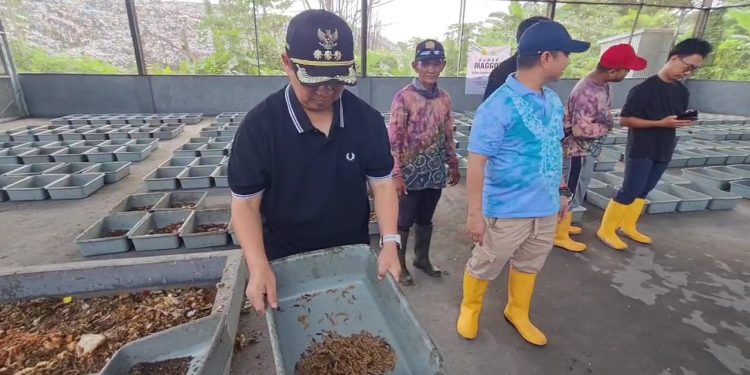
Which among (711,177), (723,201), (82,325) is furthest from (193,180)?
(711,177)

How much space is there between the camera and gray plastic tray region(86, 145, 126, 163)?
5.21m

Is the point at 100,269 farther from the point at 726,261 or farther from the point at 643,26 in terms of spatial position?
the point at 643,26

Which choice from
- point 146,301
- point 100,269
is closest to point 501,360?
point 146,301

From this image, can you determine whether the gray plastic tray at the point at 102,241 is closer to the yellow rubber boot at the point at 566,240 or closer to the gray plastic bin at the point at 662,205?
the yellow rubber boot at the point at 566,240

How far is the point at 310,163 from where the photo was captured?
1271 millimetres

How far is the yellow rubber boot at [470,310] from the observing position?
215 cm

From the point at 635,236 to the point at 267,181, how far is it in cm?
365

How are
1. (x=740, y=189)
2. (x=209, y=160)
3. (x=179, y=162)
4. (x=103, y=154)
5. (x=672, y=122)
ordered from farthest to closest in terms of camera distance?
(x=103, y=154)
(x=209, y=160)
(x=179, y=162)
(x=740, y=189)
(x=672, y=122)

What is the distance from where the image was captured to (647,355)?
2109 mm

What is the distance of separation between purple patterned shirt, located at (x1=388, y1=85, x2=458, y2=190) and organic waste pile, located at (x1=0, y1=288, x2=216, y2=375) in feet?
5.04

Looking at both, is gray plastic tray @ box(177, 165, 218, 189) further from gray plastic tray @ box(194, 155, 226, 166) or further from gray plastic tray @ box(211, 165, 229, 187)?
gray plastic tray @ box(194, 155, 226, 166)

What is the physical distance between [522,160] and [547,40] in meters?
0.55

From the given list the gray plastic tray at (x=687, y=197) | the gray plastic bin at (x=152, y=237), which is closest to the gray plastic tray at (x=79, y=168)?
the gray plastic bin at (x=152, y=237)

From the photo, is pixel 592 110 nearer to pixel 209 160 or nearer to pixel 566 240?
pixel 566 240
